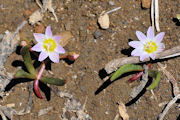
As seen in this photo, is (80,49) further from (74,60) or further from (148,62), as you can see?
(148,62)

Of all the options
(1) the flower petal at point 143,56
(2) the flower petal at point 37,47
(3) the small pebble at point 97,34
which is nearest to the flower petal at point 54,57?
(2) the flower petal at point 37,47

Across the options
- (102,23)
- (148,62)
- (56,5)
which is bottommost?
(148,62)

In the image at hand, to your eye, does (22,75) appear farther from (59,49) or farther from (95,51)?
(95,51)

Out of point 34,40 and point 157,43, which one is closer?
point 157,43

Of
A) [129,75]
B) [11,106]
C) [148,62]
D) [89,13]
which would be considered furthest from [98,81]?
[11,106]

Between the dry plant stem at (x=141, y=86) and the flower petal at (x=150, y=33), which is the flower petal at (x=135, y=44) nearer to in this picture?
the flower petal at (x=150, y=33)

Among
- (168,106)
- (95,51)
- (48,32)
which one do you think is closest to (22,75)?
(48,32)
